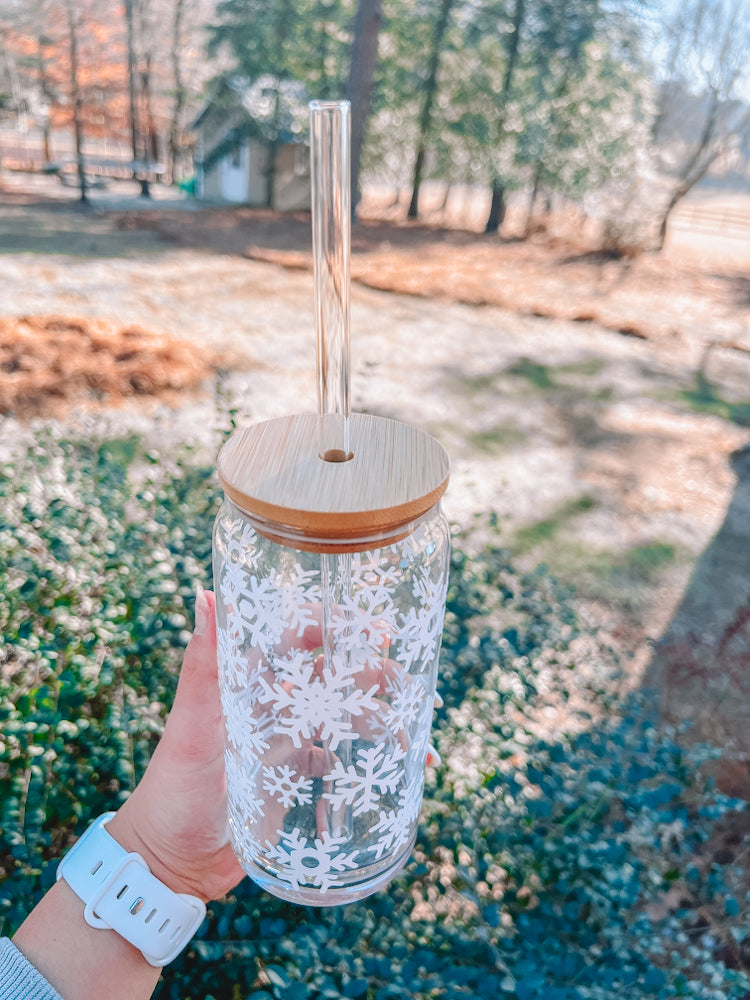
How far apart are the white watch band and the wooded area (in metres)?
13.2

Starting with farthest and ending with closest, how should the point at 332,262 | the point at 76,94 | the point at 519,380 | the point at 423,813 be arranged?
the point at 76,94 → the point at 519,380 → the point at 423,813 → the point at 332,262

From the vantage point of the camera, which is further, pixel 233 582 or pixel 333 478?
pixel 233 582

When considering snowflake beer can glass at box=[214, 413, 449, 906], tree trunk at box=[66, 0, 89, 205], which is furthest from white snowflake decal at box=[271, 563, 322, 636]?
tree trunk at box=[66, 0, 89, 205]

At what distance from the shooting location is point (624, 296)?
11.6 metres

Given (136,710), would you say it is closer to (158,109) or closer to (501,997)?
(501,997)

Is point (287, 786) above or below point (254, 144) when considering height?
below

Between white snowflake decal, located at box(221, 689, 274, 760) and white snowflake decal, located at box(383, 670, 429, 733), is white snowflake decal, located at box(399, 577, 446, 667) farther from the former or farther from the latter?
white snowflake decal, located at box(221, 689, 274, 760)

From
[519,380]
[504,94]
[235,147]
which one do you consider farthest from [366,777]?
[235,147]

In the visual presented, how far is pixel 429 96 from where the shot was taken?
52.6 feet

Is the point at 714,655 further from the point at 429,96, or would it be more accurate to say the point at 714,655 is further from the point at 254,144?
the point at 254,144

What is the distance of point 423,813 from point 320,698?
3.07 ft

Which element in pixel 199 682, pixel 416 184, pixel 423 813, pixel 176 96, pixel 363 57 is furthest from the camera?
pixel 176 96

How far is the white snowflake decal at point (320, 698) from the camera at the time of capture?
3.52 feet

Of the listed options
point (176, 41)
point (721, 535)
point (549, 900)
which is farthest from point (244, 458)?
point (176, 41)
